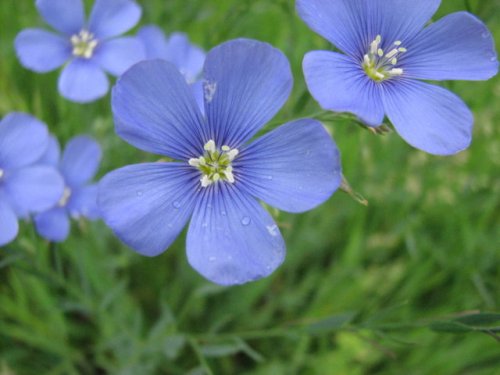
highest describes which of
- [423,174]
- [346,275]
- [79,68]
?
[79,68]

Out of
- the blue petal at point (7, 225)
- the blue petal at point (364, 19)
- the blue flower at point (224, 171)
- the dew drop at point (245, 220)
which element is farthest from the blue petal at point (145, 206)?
the blue petal at point (364, 19)

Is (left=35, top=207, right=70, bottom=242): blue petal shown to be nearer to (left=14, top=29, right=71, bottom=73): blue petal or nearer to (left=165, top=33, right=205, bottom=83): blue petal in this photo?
(left=14, top=29, right=71, bottom=73): blue petal

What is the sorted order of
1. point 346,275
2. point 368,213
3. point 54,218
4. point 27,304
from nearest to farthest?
point 54,218 < point 27,304 < point 346,275 < point 368,213

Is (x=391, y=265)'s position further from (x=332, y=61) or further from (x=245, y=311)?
Answer: (x=332, y=61)

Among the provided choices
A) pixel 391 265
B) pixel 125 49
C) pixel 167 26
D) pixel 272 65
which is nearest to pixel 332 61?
pixel 272 65

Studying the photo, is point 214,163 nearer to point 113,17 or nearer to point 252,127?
point 252,127

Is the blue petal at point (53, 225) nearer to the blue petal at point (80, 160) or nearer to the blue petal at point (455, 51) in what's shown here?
the blue petal at point (80, 160)

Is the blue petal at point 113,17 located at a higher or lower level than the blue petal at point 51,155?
higher
